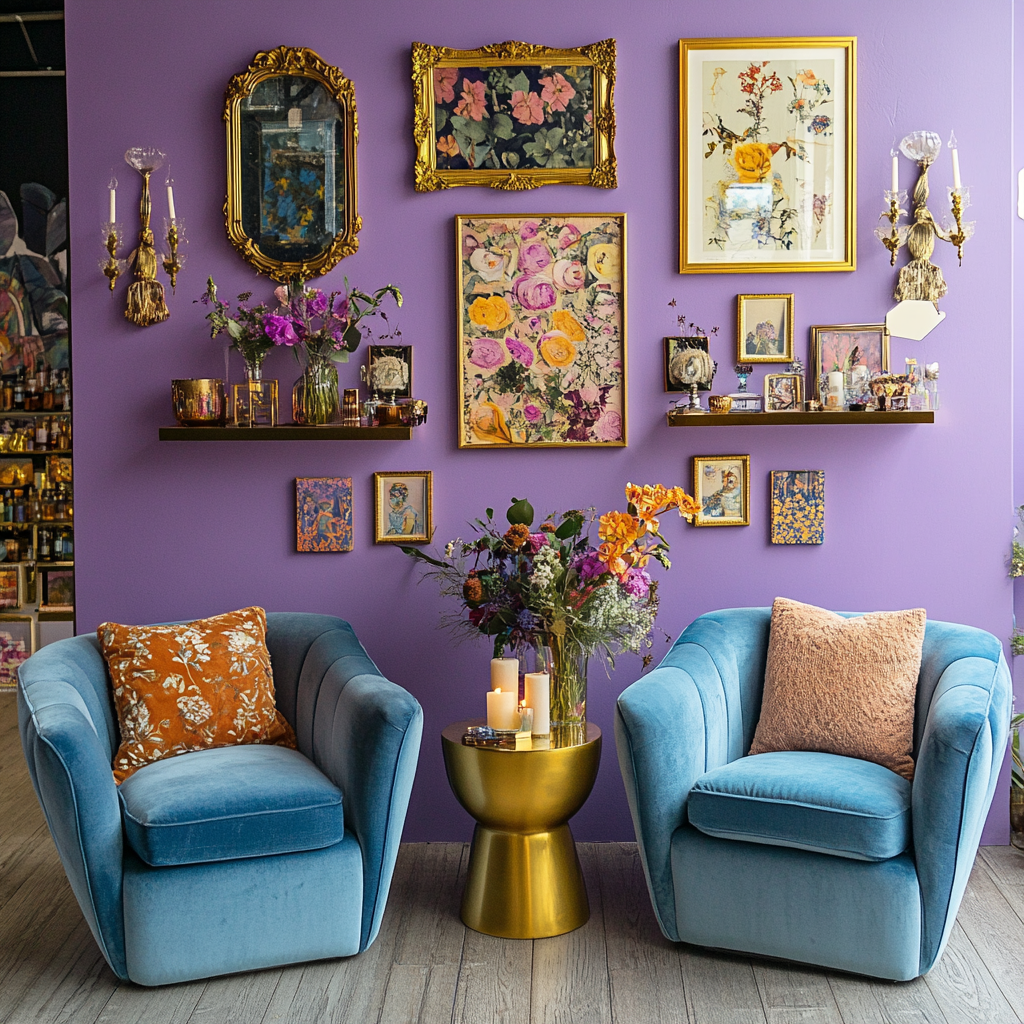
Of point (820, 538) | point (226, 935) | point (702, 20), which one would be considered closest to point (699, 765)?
point (820, 538)

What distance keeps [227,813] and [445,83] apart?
2256mm

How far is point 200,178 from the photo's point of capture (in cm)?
322

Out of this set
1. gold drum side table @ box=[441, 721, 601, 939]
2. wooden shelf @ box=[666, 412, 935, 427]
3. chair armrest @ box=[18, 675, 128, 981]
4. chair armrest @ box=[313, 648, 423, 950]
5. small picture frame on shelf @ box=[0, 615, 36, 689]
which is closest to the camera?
chair armrest @ box=[18, 675, 128, 981]

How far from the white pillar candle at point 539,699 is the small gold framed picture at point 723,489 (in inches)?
34.8

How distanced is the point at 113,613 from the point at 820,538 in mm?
2309

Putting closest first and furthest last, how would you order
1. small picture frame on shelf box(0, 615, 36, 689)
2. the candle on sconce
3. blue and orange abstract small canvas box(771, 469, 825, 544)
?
1. the candle on sconce
2. blue and orange abstract small canvas box(771, 469, 825, 544)
3. small picture frame on shelf box(0, 615, 36, 689)

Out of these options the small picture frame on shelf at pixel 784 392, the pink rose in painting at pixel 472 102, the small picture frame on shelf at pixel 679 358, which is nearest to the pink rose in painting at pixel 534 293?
the small picture frame on shelf at pixel 679 358

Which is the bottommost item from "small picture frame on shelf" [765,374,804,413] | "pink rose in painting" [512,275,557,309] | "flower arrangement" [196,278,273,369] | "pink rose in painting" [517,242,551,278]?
"small picture frame on shelf" [765,374,804,413]

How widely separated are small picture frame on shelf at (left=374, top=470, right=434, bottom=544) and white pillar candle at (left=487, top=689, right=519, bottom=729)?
2.48 ft

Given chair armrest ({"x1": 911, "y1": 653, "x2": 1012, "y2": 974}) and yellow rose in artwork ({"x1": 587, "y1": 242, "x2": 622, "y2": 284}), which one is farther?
yellow rose in artwork ({"x1": 587, "y1": 242, "x2": 622, "y2": 284})

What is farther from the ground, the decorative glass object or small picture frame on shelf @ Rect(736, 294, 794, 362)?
small picture frame on shelf @ Rect(736, 294, 794, 362)

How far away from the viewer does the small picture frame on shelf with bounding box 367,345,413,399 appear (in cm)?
322

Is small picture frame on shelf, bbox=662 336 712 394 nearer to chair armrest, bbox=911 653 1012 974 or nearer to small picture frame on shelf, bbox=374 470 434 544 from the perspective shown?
small picture frame on shelf, bbox=374 470 434 544

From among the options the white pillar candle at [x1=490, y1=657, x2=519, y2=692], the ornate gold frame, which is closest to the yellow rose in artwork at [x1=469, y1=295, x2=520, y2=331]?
the ornate gold frame
